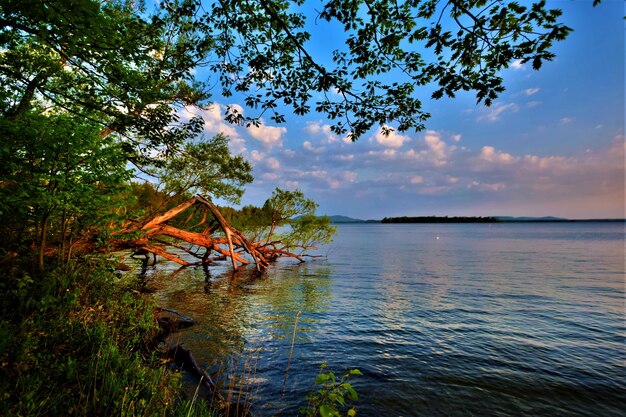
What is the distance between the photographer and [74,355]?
5707mm

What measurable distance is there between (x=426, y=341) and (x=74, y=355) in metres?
11.6

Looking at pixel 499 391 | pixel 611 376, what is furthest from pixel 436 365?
pixel 611 376

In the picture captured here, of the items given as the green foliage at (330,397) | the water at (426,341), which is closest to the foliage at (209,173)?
the water at (426,341)

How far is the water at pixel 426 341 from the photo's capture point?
7555 millimetres

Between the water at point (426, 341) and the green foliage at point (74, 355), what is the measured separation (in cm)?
270

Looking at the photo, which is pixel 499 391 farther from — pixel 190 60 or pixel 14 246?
pixel 14 246

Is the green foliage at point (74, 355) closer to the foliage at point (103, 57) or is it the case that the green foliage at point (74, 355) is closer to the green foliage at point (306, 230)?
A: the foliage at point (103, 57)

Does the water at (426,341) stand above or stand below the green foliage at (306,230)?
below

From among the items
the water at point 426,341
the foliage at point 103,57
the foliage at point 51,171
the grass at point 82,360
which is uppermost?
the foliage at point 103,57

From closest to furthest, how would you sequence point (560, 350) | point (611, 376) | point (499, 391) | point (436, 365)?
point (499, 391), point (611, 376), point (436, 365), point (560, 350)

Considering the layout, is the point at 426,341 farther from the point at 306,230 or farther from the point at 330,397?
the point at 306,230

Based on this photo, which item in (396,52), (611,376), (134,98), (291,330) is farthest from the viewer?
(291,330)

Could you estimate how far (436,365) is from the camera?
937 centimetres

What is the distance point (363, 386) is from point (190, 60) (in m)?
10.5
